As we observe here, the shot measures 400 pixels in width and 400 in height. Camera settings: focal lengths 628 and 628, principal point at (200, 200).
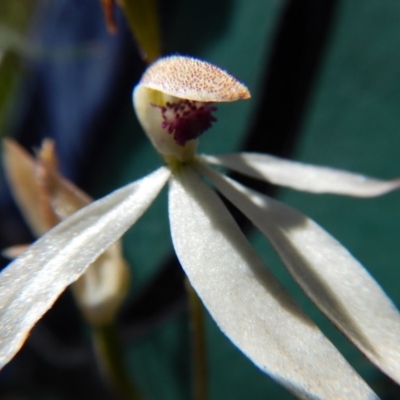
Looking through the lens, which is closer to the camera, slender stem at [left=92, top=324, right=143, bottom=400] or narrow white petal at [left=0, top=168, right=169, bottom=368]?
narrow white petal at [left=0, top=168, right=169, bottom=368]

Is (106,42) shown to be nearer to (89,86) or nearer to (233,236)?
Result: (89,86)

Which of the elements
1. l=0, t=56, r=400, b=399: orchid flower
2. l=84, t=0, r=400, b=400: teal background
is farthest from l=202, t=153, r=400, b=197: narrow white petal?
l=84, t=0, r=400, b=400: teal background

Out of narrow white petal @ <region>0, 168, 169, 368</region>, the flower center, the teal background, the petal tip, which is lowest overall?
the teal background

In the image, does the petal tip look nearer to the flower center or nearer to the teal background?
the flower center

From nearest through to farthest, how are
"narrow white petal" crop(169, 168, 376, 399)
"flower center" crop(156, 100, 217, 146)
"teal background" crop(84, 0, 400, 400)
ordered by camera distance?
"narrow white petal" crop(169, 168, 376, 399), "flower center" crop(156, 100, 217, 146), "teal background" crop(84, 0, 400, 400)

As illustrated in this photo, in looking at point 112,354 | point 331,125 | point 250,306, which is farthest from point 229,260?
point 331,125
